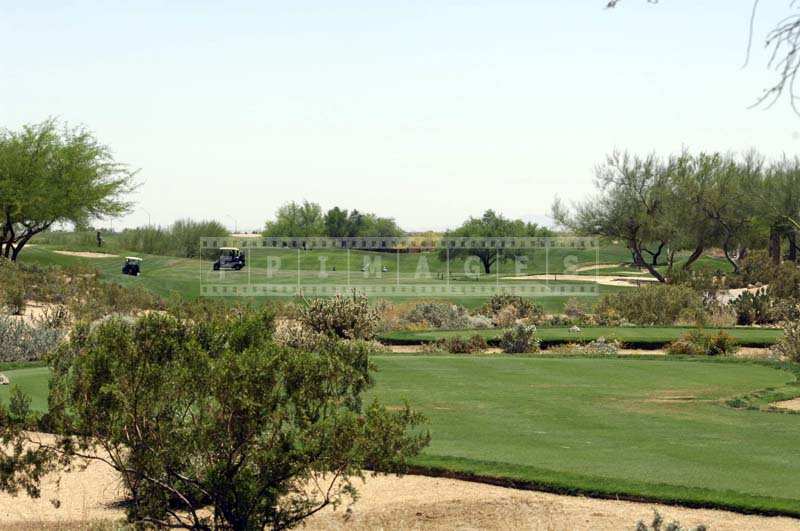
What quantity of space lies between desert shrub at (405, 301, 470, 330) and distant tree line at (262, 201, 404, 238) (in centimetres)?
6622

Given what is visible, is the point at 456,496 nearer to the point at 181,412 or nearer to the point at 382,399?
the point at 181,412

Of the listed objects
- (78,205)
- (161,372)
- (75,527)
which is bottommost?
(75,527)

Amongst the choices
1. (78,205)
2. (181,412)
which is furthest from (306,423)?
(78,205)

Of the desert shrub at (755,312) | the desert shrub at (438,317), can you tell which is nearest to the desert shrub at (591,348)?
the desert shrub at (438,317)

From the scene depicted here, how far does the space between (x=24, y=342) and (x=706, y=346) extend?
16028 mm

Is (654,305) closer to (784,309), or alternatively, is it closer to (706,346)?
(784,309)

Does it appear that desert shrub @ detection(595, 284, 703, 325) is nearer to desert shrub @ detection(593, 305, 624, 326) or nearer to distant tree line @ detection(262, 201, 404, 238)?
desert shrub @ detection(593, 305, 624, 326)

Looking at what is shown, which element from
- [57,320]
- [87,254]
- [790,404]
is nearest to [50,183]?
[87,254]

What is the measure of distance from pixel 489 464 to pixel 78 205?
51274 mm

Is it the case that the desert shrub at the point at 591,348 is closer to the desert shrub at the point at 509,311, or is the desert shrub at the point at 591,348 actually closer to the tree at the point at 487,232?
the desert shrub at the point at 509,311

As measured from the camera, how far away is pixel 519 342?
25.4m

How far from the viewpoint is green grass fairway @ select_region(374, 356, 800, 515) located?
11.0 meters

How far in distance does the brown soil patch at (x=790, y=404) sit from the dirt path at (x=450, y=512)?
20.8 ft

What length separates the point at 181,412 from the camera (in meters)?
8.59
